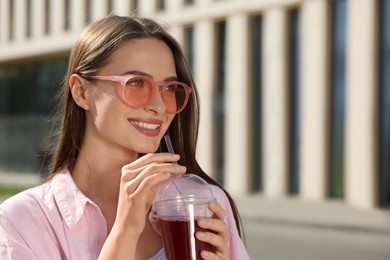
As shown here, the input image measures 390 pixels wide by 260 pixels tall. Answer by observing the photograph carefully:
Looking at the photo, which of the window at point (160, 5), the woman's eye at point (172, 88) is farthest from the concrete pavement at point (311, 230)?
the woman's eye at point (172, 88)

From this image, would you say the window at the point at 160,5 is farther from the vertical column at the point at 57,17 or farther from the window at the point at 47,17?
the window at the point at 47,17

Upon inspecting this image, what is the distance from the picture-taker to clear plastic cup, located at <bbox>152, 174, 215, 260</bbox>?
66.0 inches

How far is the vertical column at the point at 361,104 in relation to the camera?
1502 centimetres

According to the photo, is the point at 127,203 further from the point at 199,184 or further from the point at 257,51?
the point at 257,51

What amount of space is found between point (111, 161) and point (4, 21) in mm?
25719

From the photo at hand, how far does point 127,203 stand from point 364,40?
14.1 m

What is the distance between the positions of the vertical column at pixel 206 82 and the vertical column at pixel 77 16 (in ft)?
18.6

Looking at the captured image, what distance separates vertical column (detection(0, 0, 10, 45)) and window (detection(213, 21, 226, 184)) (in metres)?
10.6

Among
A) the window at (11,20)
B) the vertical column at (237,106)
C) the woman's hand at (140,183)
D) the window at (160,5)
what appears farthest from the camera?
the window at (11,20)

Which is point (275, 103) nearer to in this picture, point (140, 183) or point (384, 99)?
point (384, 99)

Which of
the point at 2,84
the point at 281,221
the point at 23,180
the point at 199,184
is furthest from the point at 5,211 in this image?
the point at 2,84

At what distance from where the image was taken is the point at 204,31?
18922 millimetres

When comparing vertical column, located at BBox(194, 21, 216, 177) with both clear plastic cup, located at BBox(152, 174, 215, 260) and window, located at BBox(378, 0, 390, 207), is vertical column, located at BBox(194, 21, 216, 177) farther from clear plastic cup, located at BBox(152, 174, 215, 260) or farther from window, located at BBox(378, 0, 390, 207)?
clear plastic cup, located at BBox(152, 174, 215, 260)

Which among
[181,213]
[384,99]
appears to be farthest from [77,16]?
[181,213]
